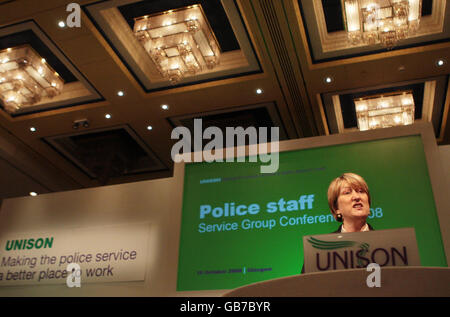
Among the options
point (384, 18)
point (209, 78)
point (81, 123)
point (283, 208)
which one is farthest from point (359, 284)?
point (81, 123)

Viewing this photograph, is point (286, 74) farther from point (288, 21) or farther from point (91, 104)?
point (91, 104)

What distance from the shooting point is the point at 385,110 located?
755 cm

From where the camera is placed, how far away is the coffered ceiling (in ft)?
21.0

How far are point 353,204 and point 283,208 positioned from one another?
3.82ft

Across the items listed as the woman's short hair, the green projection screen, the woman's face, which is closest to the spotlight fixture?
the green projection screen

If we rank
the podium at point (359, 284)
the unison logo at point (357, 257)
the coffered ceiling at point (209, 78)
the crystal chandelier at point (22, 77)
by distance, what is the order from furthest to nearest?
the crystal chandelier at point (22, 77) < the coffered ceiling at point (209, 78) < the unison logo at point (357, 257) < the podium at point (359, 284)

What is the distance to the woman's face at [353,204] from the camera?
3.93m

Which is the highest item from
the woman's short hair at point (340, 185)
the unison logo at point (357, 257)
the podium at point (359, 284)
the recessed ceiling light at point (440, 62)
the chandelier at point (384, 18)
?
the recessed ceiling light at point (440, 62)

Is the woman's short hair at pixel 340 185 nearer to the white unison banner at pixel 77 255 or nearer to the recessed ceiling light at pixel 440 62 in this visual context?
the white unison banner at pixel 77 255

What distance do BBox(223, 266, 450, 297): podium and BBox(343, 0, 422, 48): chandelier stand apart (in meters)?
5.28

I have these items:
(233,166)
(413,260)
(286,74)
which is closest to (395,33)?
(286,74)

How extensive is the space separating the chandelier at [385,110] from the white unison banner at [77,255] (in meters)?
4.21

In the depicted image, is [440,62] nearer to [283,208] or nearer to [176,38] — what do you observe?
[283,208]

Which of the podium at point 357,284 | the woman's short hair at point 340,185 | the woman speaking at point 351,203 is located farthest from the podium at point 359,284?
the woman's short hair at point 340,185
